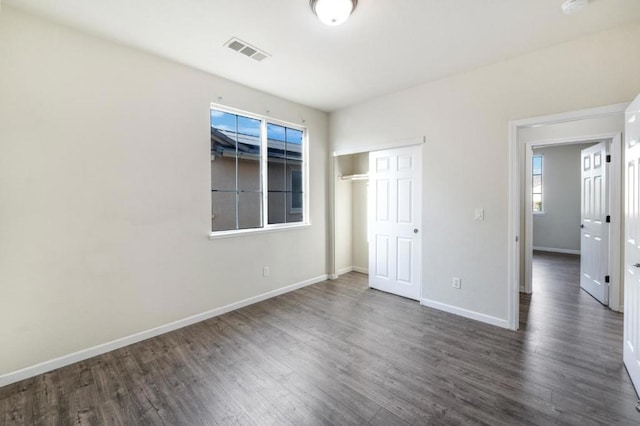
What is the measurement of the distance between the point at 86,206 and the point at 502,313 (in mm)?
4265

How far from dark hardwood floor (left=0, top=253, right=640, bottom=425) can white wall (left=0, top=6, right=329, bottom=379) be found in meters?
0.42

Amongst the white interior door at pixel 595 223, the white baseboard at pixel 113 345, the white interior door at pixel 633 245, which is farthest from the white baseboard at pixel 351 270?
the white interior door at pixel 633 245

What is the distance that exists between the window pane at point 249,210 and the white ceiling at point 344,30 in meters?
1.51

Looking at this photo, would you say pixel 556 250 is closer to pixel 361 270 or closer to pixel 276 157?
pixel 361 270

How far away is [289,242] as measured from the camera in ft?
13.9

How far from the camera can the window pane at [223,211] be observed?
3434 mm

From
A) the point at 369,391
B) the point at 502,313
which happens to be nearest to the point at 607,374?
the point at 502,313

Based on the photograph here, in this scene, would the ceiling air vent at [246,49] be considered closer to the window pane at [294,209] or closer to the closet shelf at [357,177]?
the window pane at [294,209]

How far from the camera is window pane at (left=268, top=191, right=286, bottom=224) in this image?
4.09 meters

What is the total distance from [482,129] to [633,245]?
167 centimetres

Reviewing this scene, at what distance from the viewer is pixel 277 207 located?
13.7 ft

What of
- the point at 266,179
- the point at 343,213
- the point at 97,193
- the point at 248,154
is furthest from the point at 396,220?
the point at 97,193

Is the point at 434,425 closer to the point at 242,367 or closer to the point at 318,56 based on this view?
the point at 242,367

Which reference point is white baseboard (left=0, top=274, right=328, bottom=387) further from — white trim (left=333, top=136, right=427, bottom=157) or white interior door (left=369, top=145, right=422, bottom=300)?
white trim (left=333, top=136, right=427, bottom=157)
